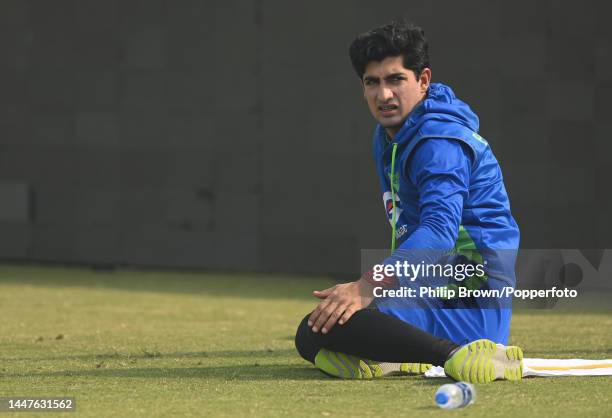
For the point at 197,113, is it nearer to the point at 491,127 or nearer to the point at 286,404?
the point at 491,127

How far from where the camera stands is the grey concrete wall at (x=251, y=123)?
8.69 m

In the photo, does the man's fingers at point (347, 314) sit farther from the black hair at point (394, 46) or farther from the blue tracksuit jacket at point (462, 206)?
the black hair at point (394, 46)

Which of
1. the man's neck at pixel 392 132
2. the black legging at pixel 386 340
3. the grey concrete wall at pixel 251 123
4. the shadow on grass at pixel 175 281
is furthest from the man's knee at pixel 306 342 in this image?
the grey concrete wall at pixel 251 123

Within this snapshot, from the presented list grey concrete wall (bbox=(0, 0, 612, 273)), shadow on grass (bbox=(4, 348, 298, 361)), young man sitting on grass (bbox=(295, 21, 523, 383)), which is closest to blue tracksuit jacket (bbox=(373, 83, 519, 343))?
young man sitting on grass (bbox=(295, 21, 523, 383))

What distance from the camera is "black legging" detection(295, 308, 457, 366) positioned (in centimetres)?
425

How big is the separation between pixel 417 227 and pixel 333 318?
448 millimetres

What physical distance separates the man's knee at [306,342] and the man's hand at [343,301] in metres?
0.36

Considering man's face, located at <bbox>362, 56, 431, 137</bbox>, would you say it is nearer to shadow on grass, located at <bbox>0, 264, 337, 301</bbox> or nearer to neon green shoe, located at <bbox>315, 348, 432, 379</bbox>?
neon green shoe, located at <bbox>315, 348, 432, 379</bbox>

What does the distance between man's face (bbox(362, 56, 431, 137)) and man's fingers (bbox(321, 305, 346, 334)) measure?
0.76 metres

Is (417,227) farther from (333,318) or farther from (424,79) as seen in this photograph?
(424,79)

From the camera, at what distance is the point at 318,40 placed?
9.37 metres

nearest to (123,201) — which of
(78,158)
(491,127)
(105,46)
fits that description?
(78,158)

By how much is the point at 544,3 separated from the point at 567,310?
2.38 meters

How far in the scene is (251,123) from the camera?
9.58 metres
